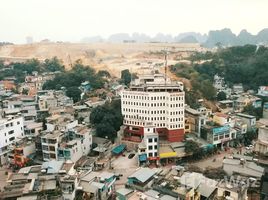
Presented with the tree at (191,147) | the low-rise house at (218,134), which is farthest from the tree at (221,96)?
the tree at (191,147)

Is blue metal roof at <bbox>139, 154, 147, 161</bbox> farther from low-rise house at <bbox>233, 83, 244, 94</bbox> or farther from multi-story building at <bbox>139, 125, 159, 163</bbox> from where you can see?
low-rise house at <bbox>233, 83, 244, 94</bbox>

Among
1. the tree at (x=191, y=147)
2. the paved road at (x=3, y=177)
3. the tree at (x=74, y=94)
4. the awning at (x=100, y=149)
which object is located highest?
the tree at (x=74, y=94)

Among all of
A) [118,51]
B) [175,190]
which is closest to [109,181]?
[175,190]

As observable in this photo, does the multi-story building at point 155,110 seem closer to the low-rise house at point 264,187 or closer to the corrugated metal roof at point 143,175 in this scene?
the corrugated metal roof at point 143,175

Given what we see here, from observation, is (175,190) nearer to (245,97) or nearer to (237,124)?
(237,124)

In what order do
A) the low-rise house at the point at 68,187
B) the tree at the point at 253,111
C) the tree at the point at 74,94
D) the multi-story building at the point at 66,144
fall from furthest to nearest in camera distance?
the tree at the point at 74,94, the tree at the point at 253,111, the multi-story building at the point at 66,144, the low-rise house at the point at 68,187

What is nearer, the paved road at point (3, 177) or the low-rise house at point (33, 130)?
the paved road at point (3, 177)

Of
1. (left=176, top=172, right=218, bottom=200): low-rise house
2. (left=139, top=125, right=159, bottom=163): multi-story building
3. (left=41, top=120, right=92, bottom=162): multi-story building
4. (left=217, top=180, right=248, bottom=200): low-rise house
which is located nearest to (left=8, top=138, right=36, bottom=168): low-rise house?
(left=41, top=120, right=92, bottom=162): multi-story building
